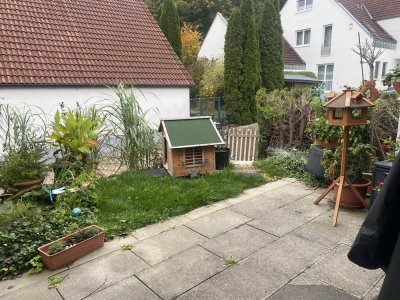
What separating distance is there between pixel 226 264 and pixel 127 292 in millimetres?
884

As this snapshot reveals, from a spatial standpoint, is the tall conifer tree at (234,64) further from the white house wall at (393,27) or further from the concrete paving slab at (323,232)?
the white house wall at (393,27)

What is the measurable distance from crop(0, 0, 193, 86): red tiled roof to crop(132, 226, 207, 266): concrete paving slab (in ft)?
Answer: 19.7

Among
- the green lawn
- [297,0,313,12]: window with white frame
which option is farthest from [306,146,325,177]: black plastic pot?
[297,0,313,12]: window with white frame

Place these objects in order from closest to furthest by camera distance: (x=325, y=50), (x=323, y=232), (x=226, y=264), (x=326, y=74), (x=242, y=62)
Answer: (x=226, y=264) → (x=323, y=232) → (x=242, y=62) → (x=325, y=50) → (x=326, y=74)

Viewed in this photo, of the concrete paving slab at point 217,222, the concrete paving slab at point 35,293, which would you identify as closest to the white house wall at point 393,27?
the concrete paving slab at point 217,222

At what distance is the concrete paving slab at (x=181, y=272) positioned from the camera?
2.37 meters

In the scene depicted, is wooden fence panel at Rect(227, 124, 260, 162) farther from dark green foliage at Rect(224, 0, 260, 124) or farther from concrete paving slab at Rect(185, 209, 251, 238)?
dark green foliage at Rect(224, 0, 260, 124)

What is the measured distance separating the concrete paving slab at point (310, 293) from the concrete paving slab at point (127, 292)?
948 millimetres

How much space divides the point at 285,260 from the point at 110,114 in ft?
13.0

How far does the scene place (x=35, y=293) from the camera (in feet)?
7.77

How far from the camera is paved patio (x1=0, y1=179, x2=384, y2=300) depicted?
2326 millimetres

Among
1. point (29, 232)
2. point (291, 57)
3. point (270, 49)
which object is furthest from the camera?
point (291, 57)

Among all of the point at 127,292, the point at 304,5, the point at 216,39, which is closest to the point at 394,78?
the point at 127,292

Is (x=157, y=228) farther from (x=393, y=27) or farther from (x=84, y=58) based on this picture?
(x=393, y=27)
